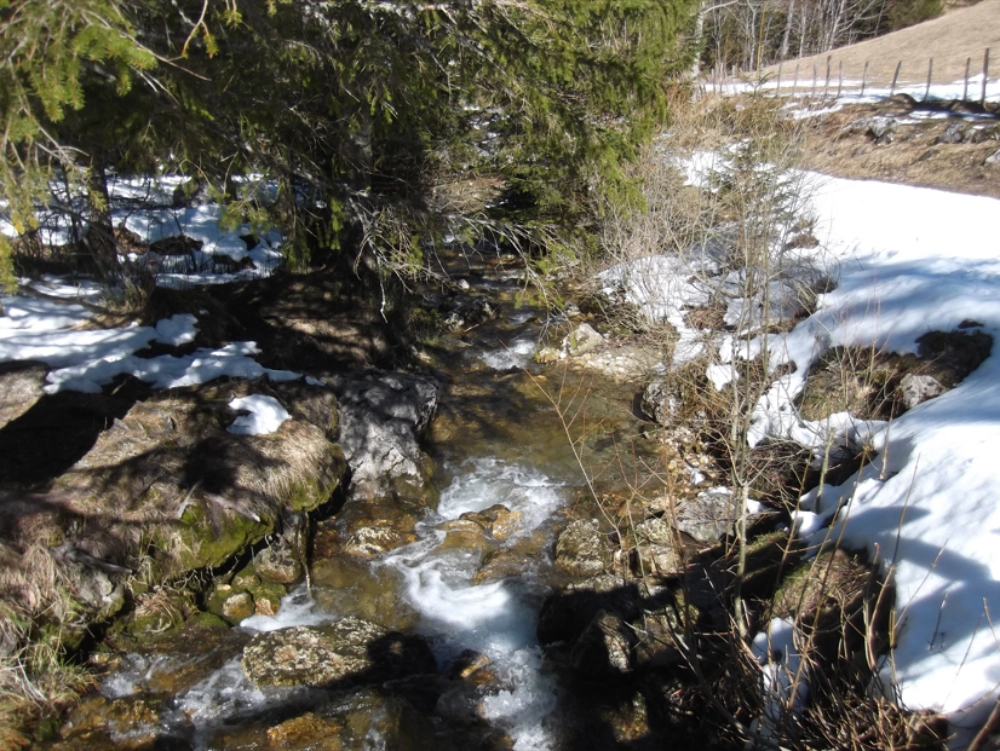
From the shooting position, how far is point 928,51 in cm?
2445

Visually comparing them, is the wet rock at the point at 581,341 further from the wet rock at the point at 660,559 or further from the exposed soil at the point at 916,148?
the exposed soil at the point at 916,148

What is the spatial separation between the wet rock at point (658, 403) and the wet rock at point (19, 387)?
6224 millimetres

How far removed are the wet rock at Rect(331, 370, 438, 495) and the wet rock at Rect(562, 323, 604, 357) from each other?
2.55 metres

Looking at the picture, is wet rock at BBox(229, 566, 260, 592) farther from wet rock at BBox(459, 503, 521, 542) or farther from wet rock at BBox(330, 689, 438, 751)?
wet rock at BBox(459, 503, 521, 542)

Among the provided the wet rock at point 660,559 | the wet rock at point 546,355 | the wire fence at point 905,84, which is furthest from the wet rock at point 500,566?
the wire fence at point 905,84

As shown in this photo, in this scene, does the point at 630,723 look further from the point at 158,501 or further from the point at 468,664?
the point at 158,501

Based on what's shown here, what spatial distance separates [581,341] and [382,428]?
373 cm

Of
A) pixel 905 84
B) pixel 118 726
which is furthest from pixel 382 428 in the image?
pixel 905 84

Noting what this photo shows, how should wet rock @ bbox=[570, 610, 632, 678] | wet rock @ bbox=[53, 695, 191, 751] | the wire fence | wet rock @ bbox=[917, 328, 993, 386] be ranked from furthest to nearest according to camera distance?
the wire fence, wet rock @ bbox=[917, 328, 993, 386], wet rock @ bbox=[570, 610, 632, 678], wet rock @ bbox=[53, 695, 191, 751]

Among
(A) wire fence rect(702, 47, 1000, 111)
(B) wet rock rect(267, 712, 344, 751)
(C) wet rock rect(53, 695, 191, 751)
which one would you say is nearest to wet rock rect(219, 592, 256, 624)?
(C) wet rock rect(53, 695, 191, 751)

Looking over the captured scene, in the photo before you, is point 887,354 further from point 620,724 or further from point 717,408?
point 620,724

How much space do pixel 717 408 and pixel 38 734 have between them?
22.0ft

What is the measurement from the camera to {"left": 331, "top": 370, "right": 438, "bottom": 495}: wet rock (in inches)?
285

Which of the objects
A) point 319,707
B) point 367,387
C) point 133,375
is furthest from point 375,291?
point 319,707
